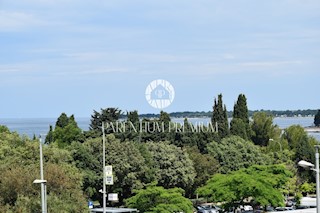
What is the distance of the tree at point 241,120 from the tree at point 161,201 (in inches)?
1361

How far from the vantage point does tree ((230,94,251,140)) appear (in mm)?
81375

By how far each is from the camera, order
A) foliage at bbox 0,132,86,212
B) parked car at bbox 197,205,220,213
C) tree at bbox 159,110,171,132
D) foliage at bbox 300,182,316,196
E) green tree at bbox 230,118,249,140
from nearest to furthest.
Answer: foliage at bbox 0,132,86,212
parked car at bbox 197,205,220,213
foliage at bbox 300,182,316,196
tree at bbox 159,110,171,132
green tree at bbox 230,118,249,140

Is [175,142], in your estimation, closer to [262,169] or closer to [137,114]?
[137,114]

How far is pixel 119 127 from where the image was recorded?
7488cm

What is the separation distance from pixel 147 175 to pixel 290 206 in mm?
12907

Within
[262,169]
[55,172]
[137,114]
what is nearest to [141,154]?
[262,169]

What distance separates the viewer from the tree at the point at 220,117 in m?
79.5

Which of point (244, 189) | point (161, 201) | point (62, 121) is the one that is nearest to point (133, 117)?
point (62, 121)

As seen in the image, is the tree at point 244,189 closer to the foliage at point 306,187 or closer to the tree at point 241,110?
the foliage at point 306,187

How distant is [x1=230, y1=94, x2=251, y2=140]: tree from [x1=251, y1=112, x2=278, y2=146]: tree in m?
4.10

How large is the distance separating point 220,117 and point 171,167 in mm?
18614

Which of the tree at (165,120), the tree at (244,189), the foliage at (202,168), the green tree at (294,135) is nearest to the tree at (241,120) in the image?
the green tree at (294,135)

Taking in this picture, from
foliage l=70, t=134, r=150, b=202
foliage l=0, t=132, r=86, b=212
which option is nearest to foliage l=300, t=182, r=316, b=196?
foliage l=70, t=134, r=150, b=202

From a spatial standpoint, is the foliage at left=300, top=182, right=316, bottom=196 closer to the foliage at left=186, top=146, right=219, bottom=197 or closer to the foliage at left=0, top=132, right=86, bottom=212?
the foliage at left=186, top=146, right=219, bottom=197
